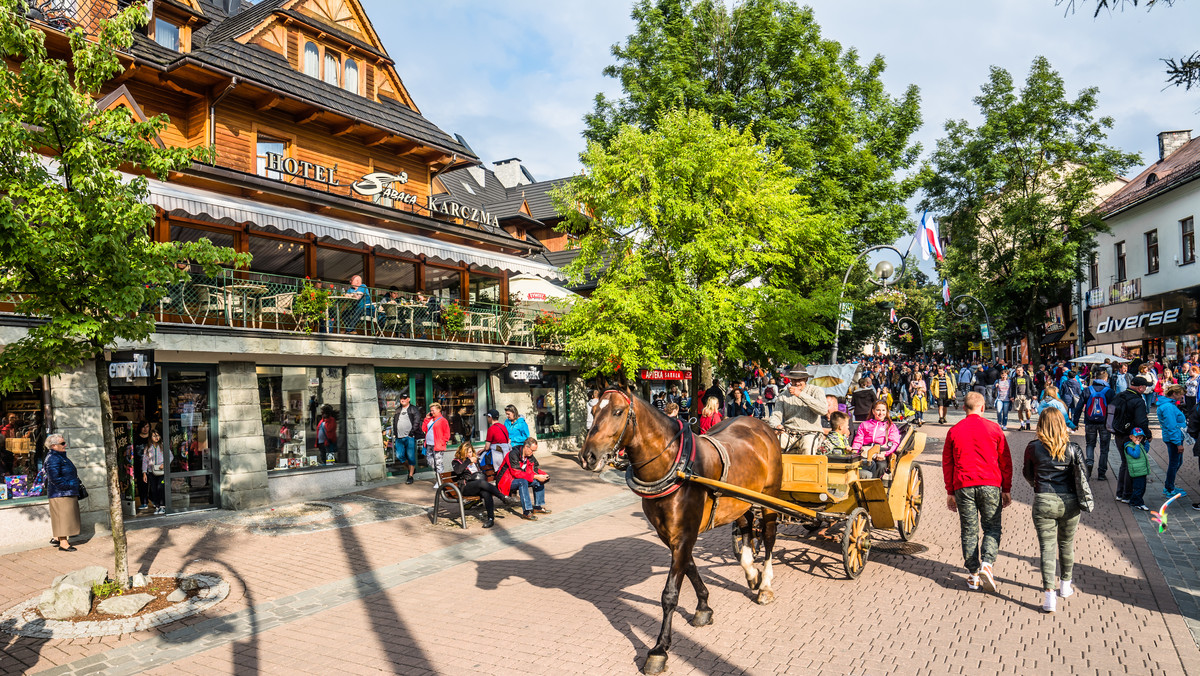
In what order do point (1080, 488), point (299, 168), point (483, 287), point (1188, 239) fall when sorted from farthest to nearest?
1. point (1188, 239)
2. point (483, 287)
3. point (299, 168)
4. point (1080, 488)

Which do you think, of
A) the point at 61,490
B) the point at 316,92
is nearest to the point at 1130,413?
the point at 61,490

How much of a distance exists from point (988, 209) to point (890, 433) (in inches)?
1267

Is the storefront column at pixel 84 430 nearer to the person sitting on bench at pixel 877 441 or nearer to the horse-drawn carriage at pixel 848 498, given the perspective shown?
the horse-drawn carriage at pixel 848 498

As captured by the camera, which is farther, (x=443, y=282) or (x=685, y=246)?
(x=443, y=282)

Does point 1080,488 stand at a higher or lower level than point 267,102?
lower

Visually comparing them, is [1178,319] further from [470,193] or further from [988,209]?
[470,193]

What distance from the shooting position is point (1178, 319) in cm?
3025

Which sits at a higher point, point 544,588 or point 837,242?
point 837,242

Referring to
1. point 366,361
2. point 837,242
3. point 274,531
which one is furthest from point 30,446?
point 837,242

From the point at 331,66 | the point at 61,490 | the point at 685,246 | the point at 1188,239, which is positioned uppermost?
the point at 331,66

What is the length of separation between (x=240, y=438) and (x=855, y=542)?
1130cm

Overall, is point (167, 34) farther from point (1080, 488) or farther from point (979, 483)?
point (1080, 488)

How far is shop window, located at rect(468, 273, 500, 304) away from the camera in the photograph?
2220 cm

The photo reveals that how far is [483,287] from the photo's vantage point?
73.9 ft
